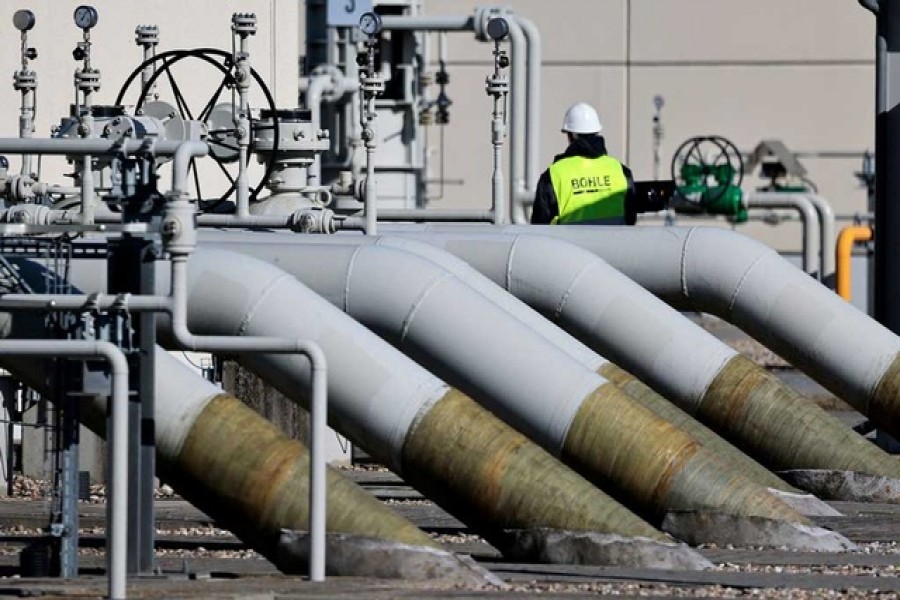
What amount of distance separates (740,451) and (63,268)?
4.29 metres

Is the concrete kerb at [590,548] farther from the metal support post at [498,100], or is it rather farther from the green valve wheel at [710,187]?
the green valve wheel at [710,187]

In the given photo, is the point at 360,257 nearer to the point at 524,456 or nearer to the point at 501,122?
the point at 524,456

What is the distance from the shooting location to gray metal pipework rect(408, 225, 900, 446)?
1299 centimetres

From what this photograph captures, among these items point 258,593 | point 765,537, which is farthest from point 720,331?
point 258,593

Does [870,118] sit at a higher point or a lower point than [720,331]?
higher

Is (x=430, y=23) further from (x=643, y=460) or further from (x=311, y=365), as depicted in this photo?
(x=311, y=365)

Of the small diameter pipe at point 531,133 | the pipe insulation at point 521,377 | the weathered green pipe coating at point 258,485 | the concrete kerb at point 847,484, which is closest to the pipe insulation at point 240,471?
the weathered green pipe coating at point 258,485

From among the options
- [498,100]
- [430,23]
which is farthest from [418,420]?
[430,23]

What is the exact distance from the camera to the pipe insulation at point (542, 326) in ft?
34.3

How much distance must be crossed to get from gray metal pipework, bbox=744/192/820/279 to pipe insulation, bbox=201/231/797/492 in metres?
8.46

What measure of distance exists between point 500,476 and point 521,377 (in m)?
0.81

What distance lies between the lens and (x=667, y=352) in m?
12.2

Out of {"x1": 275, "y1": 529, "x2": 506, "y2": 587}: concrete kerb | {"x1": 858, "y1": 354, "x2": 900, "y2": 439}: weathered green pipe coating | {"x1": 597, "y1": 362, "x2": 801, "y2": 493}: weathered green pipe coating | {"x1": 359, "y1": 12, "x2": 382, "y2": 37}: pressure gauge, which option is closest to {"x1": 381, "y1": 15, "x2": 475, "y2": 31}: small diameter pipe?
{"x1": 359, "y1": 12, "x2": 382, "y2": 37}: pressure gauge

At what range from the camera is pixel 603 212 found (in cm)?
1455
